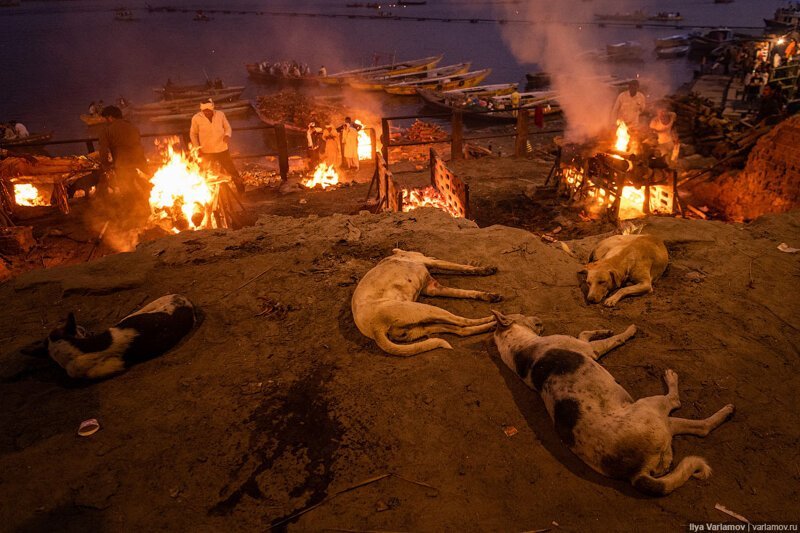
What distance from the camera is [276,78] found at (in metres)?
47.1

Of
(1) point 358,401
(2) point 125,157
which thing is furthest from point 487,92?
(1) point 358,401

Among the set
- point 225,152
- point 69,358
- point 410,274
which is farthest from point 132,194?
point 410,274

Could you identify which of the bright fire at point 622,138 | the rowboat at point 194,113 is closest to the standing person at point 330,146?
the bright fire at point 622,138

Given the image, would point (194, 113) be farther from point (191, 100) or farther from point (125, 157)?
point (125, 157)

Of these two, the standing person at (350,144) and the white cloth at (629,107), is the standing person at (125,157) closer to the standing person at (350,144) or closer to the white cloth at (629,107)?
the standing person at (350,144)

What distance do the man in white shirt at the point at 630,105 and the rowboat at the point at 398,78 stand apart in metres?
30.9

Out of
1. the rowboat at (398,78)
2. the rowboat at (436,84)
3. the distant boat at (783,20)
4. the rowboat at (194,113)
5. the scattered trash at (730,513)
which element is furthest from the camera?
the distant boat at (783,20)

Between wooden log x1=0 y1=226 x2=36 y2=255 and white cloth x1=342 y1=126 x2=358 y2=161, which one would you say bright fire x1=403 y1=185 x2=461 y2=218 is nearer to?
white cloth x1=342 y1=126 x2=358 y2=161

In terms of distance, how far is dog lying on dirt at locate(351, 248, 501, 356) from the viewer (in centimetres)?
446

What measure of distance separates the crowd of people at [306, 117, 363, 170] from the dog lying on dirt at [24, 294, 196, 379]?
32.4 feet

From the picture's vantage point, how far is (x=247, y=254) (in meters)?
6.43

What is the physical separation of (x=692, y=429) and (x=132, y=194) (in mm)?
10883

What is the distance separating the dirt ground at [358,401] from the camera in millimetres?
3096

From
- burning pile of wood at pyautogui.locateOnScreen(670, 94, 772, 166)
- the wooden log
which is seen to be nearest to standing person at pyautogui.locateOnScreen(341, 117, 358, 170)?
the wooden log
